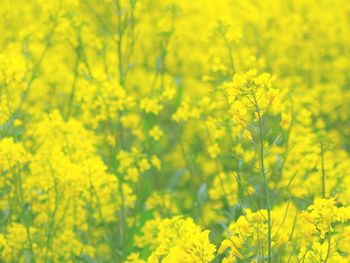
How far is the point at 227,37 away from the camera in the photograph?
4477 millimetres

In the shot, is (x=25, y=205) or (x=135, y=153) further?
(x=135, y=153)

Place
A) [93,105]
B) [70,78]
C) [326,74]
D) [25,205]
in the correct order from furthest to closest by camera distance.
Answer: [326,74] < [70,78] < [93,105] < [25,205]

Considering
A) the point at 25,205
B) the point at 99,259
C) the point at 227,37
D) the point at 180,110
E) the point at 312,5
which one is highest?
the point at 312,5

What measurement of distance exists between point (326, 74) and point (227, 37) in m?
2.44

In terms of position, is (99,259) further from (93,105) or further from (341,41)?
(341,41)

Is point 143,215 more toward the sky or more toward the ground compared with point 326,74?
more toward the ground

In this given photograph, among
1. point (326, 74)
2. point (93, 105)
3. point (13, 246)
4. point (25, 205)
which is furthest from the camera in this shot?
point (326, 74)

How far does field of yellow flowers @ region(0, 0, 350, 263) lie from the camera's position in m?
2.59

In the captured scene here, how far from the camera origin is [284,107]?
4543 mm

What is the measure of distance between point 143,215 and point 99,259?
0.36 metres

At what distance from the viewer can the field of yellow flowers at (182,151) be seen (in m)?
2.59

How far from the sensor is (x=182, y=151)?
448 centimetres

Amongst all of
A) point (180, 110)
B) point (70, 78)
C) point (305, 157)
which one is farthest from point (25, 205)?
point (70, 78)

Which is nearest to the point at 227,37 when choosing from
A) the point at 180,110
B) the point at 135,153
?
the point at 180,110
